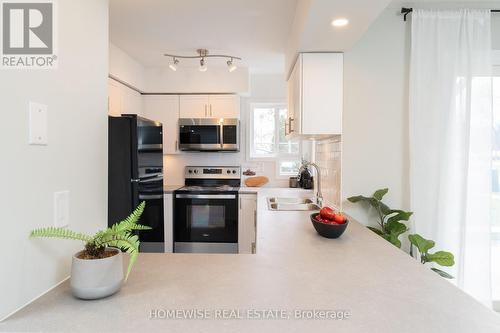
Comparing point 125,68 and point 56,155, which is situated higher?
point 125,68

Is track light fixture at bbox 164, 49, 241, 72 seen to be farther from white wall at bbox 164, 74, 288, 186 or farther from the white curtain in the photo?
the white curtain

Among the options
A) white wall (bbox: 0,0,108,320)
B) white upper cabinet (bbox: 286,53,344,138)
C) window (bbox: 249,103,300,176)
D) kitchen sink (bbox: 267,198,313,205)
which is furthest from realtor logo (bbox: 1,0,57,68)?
window (bbox: 249,103,300,176)

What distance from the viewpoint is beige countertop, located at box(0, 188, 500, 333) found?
0.72m

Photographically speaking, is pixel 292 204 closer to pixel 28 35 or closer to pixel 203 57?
pixel 203 57

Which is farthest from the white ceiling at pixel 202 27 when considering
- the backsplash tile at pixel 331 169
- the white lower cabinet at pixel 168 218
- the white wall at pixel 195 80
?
the white lower cabinet at pixel 168 218

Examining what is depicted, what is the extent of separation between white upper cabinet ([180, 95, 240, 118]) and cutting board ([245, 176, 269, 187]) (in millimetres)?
884

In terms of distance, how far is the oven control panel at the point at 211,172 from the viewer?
393 cm

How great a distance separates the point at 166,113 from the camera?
3721mm

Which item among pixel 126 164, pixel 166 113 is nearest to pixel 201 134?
pixel 166 113

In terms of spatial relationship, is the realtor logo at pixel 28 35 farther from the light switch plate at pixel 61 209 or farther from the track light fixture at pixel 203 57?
the track light fixture at pixel 203 57

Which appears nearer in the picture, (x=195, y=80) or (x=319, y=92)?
(x=319, y=92)

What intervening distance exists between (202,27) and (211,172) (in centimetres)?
194

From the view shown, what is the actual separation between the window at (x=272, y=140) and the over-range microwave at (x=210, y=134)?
477mm


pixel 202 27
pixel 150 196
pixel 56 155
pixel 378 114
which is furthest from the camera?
pixel 150 196
